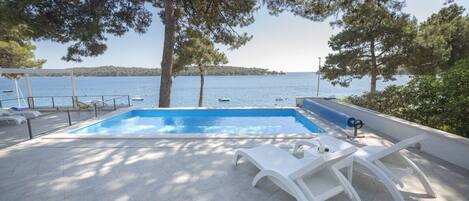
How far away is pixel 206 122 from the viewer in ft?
25.0

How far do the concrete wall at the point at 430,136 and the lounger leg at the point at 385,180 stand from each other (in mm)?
1982

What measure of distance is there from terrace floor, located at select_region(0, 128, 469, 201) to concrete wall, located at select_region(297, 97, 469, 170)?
0.56ft

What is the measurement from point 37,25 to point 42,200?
7013mm

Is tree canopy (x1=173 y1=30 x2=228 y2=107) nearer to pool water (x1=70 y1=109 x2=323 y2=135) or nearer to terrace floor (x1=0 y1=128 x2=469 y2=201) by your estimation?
pool water (x1=70 y1=109 x2=323 y2=135)

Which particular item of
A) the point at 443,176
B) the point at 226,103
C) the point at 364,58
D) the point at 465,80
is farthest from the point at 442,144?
the point at 226,103

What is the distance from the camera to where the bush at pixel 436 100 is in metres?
3.84

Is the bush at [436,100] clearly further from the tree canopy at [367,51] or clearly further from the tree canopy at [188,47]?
the tree canopy at [188,47]

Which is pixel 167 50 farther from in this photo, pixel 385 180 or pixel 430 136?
pixel 430 136

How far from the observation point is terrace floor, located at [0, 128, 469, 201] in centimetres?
265

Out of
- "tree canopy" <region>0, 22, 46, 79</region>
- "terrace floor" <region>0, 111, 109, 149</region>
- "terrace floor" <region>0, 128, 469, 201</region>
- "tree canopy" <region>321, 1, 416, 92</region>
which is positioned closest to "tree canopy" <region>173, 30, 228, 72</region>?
"terrace floor" <region>0, 111, 109, 149</region>

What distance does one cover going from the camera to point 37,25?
6848 mm

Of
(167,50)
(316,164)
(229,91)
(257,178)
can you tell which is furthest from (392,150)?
(229,91)

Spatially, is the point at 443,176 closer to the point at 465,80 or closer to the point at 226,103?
the point at 465,80

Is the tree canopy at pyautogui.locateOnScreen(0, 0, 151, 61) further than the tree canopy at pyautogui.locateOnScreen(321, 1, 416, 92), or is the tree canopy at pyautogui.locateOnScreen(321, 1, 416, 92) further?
the tree canopy at pyautogui.locateOnScreen(321, 1, 416, 92)
